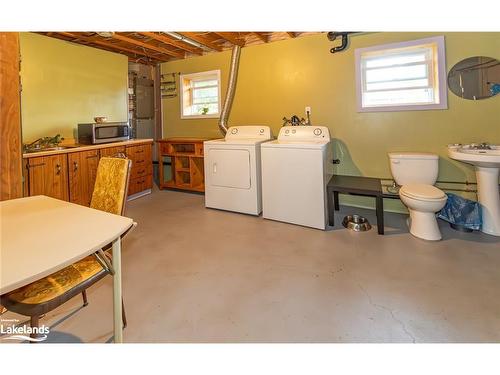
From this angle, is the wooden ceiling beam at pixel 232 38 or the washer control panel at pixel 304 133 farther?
the wooden ceiling beam at pixel 232 38

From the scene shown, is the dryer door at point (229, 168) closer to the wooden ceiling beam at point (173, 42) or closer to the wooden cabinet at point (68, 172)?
the wooden cabinet at point (68, 172)

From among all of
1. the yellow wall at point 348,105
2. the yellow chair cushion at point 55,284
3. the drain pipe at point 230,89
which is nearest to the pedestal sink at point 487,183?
the yellow wall at point 348,105

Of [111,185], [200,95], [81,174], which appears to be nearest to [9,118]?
[111,185]

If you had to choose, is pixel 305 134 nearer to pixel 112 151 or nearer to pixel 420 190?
pixel 420 190

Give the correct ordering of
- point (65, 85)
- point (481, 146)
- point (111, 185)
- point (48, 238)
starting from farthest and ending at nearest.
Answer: point (65, 85) < point (481, 146) < point (111, 185) < point (48, 238)

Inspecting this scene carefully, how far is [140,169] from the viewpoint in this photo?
4.73 meters

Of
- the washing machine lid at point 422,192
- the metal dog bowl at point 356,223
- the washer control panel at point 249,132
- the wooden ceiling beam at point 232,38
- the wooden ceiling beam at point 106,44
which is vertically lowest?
the metal dog bowl at point 356,223

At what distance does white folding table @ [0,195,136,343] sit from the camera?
884mm

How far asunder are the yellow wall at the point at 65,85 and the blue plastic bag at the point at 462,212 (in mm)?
5306

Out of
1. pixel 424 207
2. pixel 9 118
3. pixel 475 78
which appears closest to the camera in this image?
pixel 9 118

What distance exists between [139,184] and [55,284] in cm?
360

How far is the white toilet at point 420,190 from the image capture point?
8.97 ft
